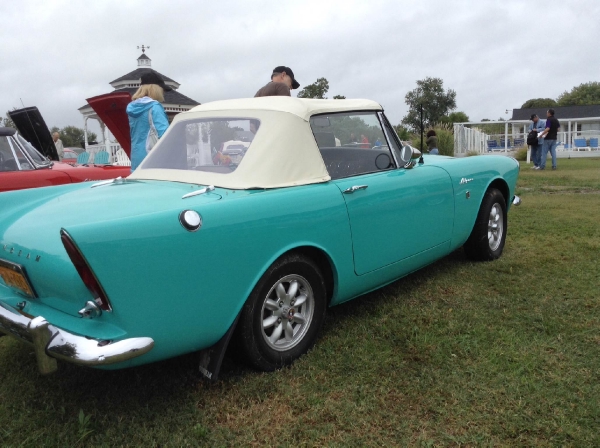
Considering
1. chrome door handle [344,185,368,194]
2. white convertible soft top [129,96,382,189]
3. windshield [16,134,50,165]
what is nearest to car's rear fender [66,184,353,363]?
white convertible soft top [129,96,382,189]

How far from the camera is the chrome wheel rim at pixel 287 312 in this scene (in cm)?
278

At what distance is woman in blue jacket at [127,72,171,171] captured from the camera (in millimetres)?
4691

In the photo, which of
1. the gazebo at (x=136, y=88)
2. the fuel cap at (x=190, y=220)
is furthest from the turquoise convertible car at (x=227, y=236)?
the gazebo at (x=136, y=88)

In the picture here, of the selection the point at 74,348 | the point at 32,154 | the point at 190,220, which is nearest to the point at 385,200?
the point at 190,220

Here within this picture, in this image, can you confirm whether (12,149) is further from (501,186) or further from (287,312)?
(501,186)

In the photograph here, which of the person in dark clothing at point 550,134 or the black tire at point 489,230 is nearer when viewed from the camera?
the black tire at point 489,230

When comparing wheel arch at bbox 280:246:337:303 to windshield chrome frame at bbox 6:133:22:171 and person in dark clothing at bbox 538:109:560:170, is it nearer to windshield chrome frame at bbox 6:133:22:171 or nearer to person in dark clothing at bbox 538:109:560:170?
windshield chrome frame at bbox 6:133:22:171

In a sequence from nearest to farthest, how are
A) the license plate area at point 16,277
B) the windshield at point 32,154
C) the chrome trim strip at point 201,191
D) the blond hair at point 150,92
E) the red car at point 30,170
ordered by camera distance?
the license plate area at point 16,277
the chrome trim strip at point 201,191
the blond hair at point 150,92
the red car at point 30,170
the windshield at point 32,154

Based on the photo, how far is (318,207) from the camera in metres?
2.91

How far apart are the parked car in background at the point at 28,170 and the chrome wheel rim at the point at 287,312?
380 centimetres

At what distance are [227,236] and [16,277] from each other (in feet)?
3.46

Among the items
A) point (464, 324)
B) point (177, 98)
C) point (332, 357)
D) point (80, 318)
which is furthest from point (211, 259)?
point (177, 98)

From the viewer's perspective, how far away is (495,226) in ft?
15.8

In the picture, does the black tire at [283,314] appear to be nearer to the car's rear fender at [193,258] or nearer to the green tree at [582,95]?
the car's rear fender at [193,258]
